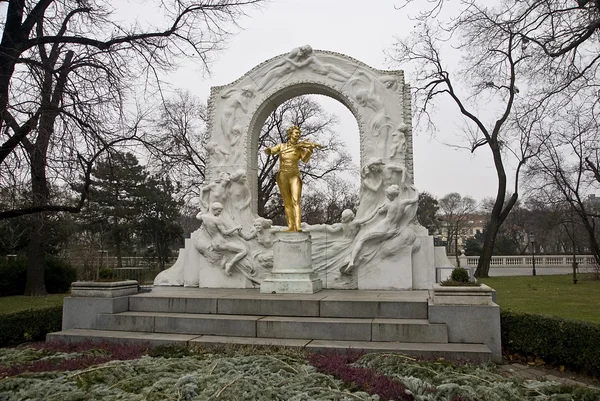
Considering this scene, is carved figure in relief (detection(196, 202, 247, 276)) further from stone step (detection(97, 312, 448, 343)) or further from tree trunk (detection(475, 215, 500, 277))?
tree trunk (detection(475, 215, 500, 277))

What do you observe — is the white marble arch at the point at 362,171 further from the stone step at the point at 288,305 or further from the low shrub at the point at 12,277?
the low shrub at the point at 12,277

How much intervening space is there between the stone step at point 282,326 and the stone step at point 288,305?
0.18 meters

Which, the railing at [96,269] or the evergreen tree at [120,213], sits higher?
the evergreen tree at [120,213]

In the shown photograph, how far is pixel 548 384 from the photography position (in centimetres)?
477

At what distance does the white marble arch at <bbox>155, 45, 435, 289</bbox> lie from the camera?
9.62m

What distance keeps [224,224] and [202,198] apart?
0.93m

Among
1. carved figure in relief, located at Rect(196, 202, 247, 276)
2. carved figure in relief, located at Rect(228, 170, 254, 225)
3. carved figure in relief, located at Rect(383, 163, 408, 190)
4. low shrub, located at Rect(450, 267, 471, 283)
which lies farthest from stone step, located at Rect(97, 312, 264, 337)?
carved figure in relief, located at Rect(383, 163, 408, 190)

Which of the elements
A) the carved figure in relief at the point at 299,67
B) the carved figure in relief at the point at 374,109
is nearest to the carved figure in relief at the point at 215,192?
the carved figure in relief at the point at 299,67

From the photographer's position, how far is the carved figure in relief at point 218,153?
1111 cm

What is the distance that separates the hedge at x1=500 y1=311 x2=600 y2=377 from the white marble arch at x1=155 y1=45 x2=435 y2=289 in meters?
2.72

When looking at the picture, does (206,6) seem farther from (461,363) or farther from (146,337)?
(461,363)

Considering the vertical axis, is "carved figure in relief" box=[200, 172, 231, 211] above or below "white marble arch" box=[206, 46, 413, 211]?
below

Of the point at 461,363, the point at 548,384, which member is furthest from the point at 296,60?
the point at 548,384

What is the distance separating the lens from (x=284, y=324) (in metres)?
6.84
